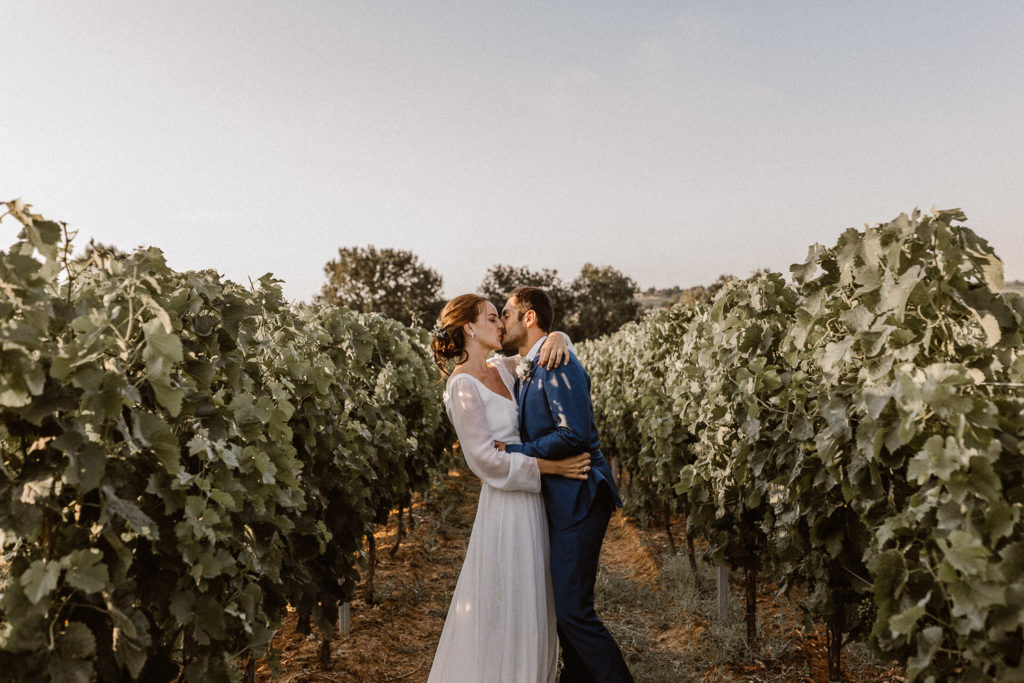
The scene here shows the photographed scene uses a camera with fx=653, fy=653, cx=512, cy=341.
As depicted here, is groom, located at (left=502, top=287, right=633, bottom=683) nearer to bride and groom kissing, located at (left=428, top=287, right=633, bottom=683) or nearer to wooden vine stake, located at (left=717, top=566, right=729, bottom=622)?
bride and groom kissing, located at (left=428, top=287, right=633, bottom=683)

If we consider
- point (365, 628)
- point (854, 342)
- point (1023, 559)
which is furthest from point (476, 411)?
point (365, 628)

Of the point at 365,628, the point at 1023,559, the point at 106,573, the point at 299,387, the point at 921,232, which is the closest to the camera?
the point at 106,573

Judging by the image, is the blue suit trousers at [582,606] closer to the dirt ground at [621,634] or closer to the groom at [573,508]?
the groom at [573,508]

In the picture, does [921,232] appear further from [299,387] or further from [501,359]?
[299,387]

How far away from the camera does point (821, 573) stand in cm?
297

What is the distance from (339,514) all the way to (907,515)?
9.66 ft

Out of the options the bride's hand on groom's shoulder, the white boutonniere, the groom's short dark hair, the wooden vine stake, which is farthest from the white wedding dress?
the wooden vine stake

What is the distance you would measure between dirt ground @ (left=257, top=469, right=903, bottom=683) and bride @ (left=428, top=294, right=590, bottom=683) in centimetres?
143

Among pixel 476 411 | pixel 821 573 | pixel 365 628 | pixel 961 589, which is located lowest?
pixel 365 628

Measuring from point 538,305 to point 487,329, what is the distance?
1.05 feet

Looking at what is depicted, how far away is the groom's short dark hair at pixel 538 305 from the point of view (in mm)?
3441

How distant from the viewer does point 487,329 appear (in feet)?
11.0

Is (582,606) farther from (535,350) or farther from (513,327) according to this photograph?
(513,327)

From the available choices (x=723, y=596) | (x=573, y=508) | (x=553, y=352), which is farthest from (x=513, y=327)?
(x=723, y=596)
